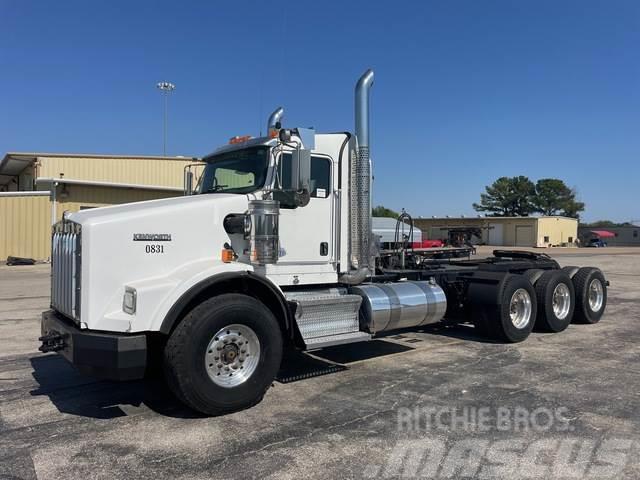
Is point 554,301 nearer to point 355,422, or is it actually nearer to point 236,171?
point 355,422

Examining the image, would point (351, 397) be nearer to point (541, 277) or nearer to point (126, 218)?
point (126, 218)

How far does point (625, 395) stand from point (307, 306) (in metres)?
3.62

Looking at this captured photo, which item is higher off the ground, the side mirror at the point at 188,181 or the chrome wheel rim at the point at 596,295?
the side mirror at the point at 188,181

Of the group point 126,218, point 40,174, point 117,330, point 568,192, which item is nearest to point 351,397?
point 117,330

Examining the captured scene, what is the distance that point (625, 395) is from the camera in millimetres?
5980

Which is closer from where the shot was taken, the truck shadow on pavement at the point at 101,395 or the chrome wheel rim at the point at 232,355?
the chrome wheel rim at the point at 232,355

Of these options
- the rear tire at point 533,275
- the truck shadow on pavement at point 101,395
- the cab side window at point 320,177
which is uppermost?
the cab side window at point 320,177

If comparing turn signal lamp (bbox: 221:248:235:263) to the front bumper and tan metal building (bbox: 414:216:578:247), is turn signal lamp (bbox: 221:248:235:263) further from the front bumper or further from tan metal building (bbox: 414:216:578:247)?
tan metal building (bbox: 414:216:578:247)

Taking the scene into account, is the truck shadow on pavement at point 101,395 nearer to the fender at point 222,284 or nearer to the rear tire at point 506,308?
the fender at point 222,284

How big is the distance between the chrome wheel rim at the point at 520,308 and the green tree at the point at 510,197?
93.3 meters

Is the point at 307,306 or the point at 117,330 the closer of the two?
the point at 117,330

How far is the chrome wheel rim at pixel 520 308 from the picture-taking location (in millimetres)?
9070

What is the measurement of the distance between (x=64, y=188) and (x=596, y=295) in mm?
23684

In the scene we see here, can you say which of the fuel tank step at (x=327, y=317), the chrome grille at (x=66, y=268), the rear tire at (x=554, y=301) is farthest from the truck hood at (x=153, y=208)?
the rear tire at (x=554, y=301)
